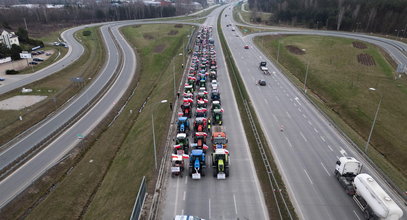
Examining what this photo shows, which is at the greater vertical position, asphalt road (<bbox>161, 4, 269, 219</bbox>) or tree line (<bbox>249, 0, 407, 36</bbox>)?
tree line (<bbox>249, 0, 407, 36</bbox>)

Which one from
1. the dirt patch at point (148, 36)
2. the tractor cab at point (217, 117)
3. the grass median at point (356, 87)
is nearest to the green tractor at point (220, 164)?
the tractor cab at point (217, 117)

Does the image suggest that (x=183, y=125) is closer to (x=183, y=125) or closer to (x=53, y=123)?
(x=183, y=125)

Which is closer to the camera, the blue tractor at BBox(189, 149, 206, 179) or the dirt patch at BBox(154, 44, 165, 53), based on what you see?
the blue tractor at BBox(189, 149, 206, 179)

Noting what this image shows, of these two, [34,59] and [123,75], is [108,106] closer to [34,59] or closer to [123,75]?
[123,75]

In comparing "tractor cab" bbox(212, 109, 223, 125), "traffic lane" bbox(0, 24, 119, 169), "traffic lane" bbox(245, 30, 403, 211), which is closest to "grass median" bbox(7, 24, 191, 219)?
"tractor cab" bbox(212, 109, 223, 125)

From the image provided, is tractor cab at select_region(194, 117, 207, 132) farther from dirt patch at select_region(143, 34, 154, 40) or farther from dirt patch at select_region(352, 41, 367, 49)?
dirt patch at select_region(143, 34, 154, 40)
